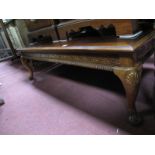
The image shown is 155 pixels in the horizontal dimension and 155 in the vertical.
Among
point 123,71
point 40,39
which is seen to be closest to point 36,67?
point 40,39

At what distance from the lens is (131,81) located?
971mm

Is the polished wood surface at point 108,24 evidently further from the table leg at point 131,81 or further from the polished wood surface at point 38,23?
the polished wood surface at point 38,23

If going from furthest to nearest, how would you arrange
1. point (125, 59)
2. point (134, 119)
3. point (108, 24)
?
1. point (108, 24)
2. point (134, 119)
3. point (125, 59)

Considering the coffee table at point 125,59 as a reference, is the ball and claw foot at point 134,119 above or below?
below

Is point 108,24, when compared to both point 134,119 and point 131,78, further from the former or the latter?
point 134,119

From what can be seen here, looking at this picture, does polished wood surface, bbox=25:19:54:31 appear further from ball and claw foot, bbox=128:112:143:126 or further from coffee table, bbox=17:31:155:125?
ball and claw foot, bbox=128:112:143:126

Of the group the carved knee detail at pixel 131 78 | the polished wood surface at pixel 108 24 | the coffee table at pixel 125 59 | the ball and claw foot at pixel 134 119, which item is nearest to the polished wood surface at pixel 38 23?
the polished wood surface at pixel 108 24

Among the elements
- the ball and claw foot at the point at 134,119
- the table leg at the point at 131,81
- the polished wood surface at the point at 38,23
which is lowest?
the ball and claw foot at the point at 134,119

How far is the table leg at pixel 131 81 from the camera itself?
3.13 ft

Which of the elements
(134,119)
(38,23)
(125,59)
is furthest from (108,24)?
(38,23)

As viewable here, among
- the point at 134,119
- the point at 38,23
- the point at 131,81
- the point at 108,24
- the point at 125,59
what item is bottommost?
the point at 134,119

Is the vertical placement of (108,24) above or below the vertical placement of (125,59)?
above

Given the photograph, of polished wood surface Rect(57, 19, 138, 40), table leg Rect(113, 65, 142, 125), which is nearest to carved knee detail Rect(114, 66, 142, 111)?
table leg Rect(113, 65, 142, 125)
